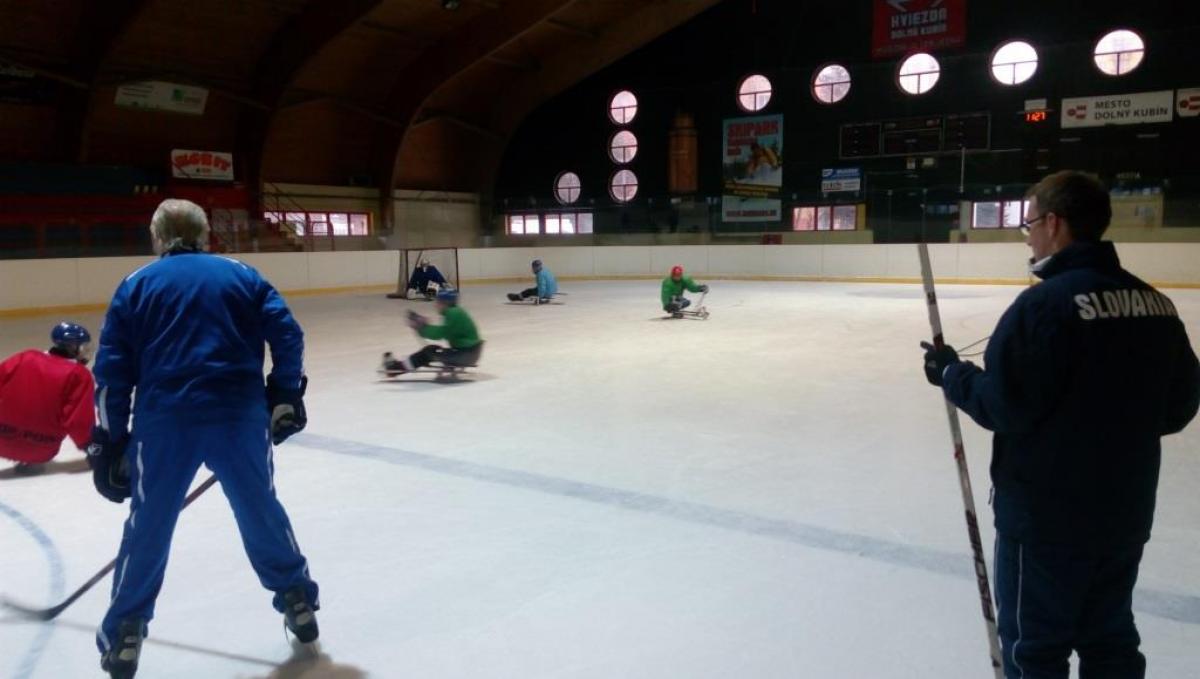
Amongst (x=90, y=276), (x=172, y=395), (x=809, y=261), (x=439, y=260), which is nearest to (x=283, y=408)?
(x=172, y=395)

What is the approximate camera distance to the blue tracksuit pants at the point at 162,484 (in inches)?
93.0

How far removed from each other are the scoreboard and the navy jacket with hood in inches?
900

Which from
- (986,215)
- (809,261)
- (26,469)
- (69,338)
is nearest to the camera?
(69,338)

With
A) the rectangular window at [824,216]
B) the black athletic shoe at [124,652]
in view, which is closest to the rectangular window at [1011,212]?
the rectangular window at [824,216]

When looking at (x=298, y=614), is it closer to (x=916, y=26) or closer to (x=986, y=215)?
(x=986, y=215)

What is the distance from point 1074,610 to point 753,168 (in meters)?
24.6

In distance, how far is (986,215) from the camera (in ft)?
61.5

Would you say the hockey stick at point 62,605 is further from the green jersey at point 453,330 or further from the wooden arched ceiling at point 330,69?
Result: the wooden arched ceiling at point 330,69

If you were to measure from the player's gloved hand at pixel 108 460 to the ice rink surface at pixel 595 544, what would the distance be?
57 centimetres

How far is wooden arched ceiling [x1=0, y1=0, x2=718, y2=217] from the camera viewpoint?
65.1 ft

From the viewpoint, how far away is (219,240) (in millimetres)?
16953

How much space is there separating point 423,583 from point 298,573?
62 centimetres

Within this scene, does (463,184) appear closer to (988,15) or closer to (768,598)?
(988,15)

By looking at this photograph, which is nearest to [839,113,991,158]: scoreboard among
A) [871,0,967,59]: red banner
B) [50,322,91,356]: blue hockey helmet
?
[871,0,967,59]: red banner
